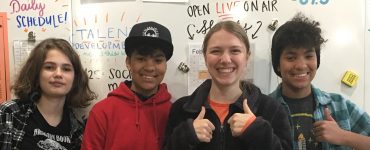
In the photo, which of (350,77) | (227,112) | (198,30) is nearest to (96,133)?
(227,112)

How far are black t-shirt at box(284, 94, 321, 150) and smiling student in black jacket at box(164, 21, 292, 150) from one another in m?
0.28

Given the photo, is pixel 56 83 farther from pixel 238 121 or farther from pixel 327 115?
pixel 327 115

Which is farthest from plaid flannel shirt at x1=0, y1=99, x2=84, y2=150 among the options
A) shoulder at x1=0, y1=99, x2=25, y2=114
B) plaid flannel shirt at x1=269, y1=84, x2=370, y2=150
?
plaid flannel shirt at x1=269, y1=84, x2=370, y2=150

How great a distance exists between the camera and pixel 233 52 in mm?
1206

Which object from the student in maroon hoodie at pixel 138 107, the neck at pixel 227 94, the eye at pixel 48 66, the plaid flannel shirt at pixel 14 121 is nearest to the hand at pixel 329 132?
the neck at pixel 227 94

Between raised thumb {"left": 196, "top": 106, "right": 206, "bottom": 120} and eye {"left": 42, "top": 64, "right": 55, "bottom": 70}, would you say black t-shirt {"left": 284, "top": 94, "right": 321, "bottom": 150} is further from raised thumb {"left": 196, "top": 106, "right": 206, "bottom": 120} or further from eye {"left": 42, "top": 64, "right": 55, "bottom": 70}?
eye {"left": 42, "top": 64, "right": 55, "bottom": 70}

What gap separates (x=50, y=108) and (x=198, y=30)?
827mm

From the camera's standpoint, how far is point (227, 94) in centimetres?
126

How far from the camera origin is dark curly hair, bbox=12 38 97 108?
1.57 meters

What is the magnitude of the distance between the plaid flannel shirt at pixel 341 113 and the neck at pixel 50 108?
3.40 ft

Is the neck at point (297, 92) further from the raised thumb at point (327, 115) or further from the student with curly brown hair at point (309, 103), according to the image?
the raised thumb at point (327, 115)

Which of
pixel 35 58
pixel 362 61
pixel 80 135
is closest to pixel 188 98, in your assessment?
pixel 80 135

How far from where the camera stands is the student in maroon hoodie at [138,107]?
1410 millimetres

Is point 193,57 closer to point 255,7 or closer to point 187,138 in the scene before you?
point 255,7
